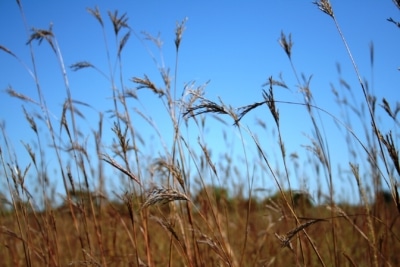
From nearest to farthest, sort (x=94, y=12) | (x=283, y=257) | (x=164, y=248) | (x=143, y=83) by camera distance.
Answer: (x=143, y=83) < (x=94, y=12) < (x=283, y=257) < (x=164, y=248)

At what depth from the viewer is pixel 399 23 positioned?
3.83ft

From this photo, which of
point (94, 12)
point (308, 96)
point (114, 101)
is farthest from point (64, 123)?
point (308, 96)

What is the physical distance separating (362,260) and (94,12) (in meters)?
2.99

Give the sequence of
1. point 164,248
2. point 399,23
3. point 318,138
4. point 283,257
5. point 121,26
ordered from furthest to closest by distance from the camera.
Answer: point 164,248 < point 283,257 < point 121,26 < point 318,138 < point 399,23

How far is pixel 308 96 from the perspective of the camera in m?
2.11

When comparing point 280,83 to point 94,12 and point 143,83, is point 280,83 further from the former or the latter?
point 94,12

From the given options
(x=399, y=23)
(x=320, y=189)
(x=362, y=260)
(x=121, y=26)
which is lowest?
(x=362, y=260)

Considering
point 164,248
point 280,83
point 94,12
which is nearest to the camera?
point 280,83

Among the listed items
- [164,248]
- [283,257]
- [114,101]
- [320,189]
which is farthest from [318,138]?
[164,248]

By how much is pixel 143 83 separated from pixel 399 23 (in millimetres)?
1072

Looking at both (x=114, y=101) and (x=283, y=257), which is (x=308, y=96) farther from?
(x=283, y=257)

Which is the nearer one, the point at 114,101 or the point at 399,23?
the point at 399,23

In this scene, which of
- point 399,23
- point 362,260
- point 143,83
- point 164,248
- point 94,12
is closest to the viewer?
point 399,23

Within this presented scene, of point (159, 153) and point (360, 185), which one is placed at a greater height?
point (159, 153)
